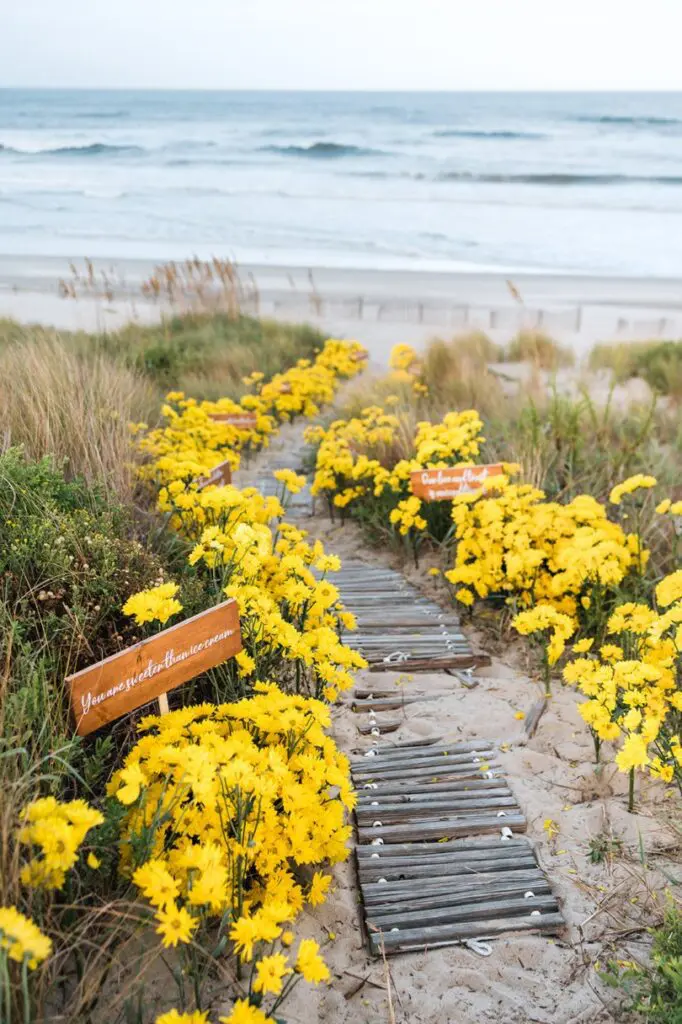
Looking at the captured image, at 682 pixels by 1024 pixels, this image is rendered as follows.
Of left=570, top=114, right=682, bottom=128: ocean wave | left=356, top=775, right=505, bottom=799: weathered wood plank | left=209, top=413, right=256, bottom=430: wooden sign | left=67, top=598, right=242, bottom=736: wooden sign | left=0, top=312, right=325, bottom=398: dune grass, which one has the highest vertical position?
left=570, top=114, right=682, bottom=128: ocean wave

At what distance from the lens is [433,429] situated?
5.16m

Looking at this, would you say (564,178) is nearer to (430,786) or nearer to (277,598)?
(277,598)

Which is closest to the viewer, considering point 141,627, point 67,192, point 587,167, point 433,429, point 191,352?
point 141,627

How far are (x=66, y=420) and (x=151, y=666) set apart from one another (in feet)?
7.60

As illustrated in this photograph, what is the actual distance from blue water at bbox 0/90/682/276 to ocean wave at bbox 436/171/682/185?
0.35 feet

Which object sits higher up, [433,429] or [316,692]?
[433,429]

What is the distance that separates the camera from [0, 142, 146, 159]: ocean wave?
38.9 meters

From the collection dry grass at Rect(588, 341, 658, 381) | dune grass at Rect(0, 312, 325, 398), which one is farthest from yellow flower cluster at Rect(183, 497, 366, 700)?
dry grass at Rect(588, 341, 658, 381)

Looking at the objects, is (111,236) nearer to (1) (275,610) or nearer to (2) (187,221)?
(2) (187,221)

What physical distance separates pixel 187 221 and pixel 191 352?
56.9ft

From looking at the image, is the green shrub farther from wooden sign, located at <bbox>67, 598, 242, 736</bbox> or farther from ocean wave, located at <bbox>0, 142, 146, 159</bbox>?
ocean wave, located at <bbox>0, 142, 146, 159</bbox>

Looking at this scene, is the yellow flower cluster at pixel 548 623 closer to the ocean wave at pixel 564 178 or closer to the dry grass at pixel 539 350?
the dry grass at pixel 539 350

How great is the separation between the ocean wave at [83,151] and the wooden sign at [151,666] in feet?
134

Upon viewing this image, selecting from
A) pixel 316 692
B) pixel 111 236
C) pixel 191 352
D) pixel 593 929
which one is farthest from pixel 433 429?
pixel 111 236
